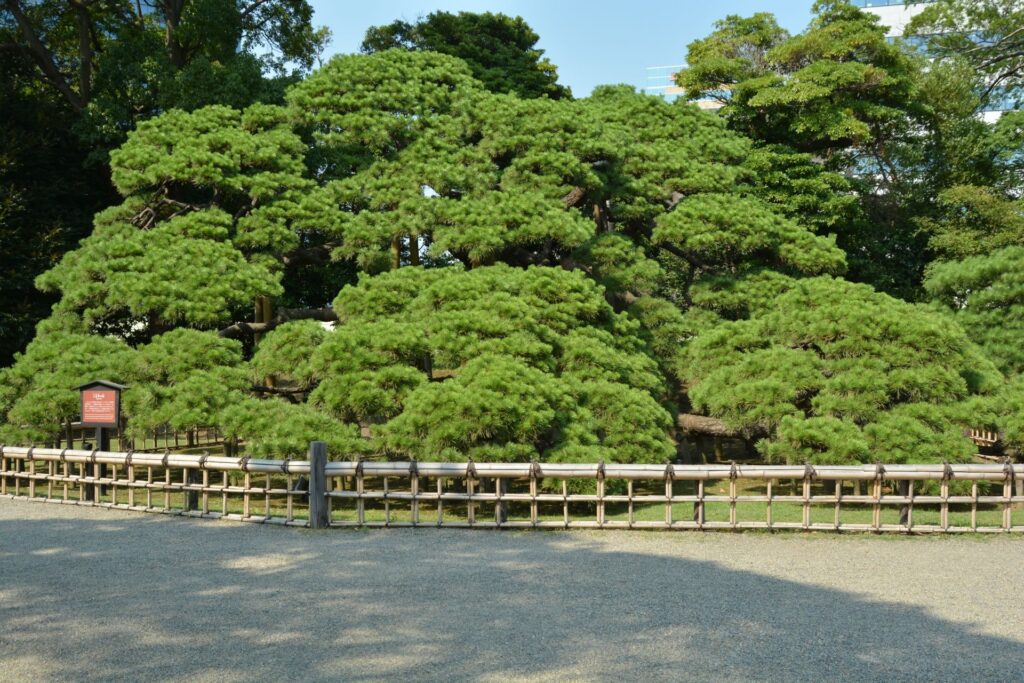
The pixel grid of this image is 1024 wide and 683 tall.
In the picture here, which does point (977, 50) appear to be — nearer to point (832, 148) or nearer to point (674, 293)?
point (832, 148)

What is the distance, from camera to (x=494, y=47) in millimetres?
18484

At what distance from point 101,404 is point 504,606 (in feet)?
19.5

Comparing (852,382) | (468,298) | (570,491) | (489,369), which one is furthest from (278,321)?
(852,382)

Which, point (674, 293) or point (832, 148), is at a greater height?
point (832, 148)

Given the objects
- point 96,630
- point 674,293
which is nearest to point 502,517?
point 96,630

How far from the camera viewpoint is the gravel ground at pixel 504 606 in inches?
164

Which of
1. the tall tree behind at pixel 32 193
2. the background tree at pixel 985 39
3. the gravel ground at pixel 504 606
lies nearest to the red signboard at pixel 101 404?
the gravel ground at pixel 504 606

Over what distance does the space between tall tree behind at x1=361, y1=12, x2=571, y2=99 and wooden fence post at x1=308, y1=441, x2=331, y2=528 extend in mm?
11476

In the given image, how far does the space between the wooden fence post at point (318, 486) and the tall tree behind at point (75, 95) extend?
8154 mm

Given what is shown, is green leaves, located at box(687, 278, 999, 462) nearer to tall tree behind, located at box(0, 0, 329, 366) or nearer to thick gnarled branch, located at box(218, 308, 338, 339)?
thick gnarled branch, located at box(218, 308, 338, 339)

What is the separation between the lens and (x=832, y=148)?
1677cm

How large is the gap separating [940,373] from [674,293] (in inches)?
298

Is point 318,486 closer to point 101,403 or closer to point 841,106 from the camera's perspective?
point 101,403

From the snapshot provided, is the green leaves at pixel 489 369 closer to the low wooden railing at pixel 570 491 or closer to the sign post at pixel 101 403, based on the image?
the low wooden railing at pixel 570 491
